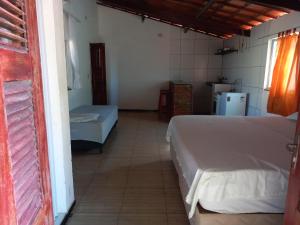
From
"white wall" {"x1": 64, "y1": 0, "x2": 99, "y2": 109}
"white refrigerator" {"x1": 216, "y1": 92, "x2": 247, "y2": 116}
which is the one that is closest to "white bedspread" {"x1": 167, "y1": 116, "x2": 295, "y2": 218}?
"white refrigerator" {"x1": 216, "y1": 92, "x2": 247, "y2": 116}

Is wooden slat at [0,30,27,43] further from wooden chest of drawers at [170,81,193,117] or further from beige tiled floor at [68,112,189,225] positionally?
wooden chest of drawers at [170,81,193,117]

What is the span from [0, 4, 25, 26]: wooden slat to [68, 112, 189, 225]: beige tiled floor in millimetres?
1599

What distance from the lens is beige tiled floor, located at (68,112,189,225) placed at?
6.59 ft

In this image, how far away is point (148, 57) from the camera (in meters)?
6.64

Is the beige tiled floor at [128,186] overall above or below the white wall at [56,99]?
below

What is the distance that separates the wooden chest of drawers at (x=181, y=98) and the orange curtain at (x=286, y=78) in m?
2.28

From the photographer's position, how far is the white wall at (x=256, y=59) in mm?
3475

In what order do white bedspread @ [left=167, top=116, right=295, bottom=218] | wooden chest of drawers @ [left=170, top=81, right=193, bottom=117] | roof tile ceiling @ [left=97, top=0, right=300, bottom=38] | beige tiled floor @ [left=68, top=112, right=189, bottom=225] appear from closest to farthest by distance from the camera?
white bedspread @ [left=167, top=116, right=295, bottom=218]
beige tiled floor @ [left=68, top=112, right=189, bottom=225]
roof tile ceiling @ [left=97, top=0, right=300, bottom=38]
wooden chest of drawers @ [left=170, top=81, right=193, bottom=117]

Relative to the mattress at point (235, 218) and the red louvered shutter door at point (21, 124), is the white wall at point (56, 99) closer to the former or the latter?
the red louvered shutter door at point (21, 124)

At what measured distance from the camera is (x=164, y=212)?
81.8 inches

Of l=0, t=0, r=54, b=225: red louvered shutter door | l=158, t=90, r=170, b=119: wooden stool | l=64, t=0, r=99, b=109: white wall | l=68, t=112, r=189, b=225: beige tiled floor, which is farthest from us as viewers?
l=158, t=90, r=170, b=119: wooden stool

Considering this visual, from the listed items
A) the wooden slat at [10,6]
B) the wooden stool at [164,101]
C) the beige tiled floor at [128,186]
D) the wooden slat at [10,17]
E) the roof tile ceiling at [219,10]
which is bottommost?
the beige tiled floor at [128,186]

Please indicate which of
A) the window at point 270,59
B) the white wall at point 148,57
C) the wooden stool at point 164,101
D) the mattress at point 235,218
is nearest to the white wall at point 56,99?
the mattress at point 235,218

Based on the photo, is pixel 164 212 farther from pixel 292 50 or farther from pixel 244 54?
pixel 244 54
